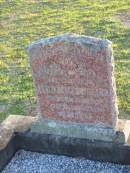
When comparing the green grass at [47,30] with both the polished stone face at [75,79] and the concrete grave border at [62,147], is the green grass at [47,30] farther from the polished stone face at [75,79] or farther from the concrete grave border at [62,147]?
the polished stone face at [75,79]

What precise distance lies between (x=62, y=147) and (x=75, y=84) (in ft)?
3.23

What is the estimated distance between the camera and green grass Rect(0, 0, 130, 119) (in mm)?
8703

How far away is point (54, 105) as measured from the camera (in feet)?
21.7

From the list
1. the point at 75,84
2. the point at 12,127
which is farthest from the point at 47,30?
the point at 75,84

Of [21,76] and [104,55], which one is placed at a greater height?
[104,55]

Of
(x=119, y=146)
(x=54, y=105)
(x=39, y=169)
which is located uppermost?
(x=54, y=105)

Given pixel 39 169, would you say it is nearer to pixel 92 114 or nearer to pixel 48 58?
pixel 92 114

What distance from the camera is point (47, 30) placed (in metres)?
11.9

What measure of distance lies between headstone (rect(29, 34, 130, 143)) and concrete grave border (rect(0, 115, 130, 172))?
126 mm

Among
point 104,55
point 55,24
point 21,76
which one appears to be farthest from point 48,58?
point 55,24

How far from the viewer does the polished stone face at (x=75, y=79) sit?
6.00m

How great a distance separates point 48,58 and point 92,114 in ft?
3.21

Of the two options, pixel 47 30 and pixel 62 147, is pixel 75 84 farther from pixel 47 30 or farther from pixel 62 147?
pixel 47 30

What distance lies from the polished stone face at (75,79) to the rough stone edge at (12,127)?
42cm
